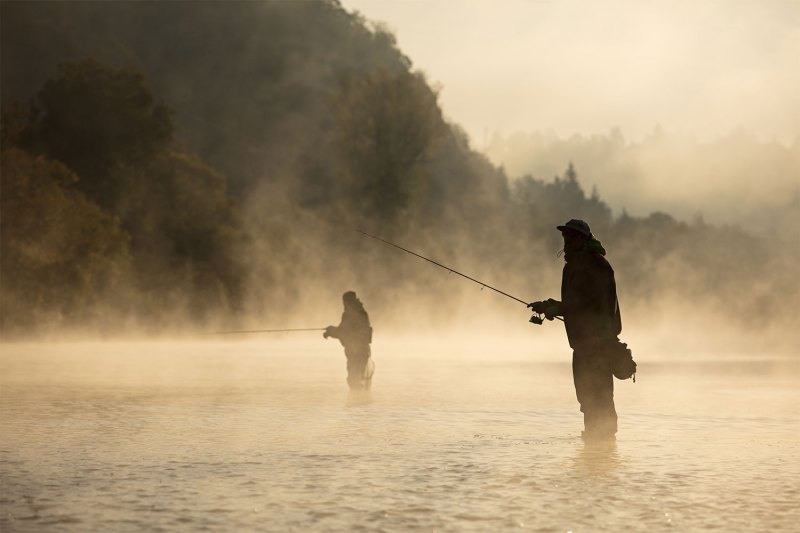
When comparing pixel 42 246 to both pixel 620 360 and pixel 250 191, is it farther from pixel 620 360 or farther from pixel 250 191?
pixel 250 191

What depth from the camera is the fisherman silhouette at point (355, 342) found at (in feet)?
66.0

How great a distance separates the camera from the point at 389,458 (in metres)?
11.5

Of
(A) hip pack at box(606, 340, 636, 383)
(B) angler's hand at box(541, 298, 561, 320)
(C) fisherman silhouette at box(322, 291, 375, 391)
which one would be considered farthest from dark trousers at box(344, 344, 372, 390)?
(A) hip pack at box(606, 340, 636, 383)

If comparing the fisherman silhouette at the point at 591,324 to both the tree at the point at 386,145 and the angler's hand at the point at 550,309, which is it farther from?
the tree at the point at 386,145

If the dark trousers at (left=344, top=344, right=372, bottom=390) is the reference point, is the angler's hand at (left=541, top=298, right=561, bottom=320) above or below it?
above

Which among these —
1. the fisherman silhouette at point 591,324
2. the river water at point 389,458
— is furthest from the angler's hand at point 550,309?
the river water at point 389,458

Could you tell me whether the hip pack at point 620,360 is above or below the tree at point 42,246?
below

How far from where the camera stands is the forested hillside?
59.0 metres

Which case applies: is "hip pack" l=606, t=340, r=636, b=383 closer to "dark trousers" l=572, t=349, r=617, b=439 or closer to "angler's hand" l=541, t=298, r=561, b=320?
"dark trousers" l=572, t=349, r=617, b=439

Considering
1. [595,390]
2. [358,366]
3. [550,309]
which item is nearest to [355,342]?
[358,366]

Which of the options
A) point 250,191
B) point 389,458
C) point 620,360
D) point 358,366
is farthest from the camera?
point 250,191

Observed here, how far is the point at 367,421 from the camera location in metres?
15.1

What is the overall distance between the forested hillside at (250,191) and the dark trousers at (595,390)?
43.8m

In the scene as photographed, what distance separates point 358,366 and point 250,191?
95007 millimetres
